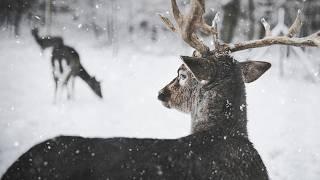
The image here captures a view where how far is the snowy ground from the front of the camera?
6691mm

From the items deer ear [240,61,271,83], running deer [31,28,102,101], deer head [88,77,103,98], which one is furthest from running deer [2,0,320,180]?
running deer [31,28,102,101]

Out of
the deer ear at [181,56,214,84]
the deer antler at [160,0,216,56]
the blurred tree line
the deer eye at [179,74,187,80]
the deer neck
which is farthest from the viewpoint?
the blurred tree line

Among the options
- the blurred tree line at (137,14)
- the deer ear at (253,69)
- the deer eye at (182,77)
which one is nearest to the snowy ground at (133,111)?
the deer ear at (253,69)

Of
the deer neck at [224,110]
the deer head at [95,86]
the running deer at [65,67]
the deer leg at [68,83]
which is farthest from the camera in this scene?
the running deer at [65,67]

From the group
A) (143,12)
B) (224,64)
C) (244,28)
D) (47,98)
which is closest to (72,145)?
(224,64)

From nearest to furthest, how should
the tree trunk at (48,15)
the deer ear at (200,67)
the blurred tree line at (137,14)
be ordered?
the deer ear at (200,67), the blurred tree line at (137,14), the tree trunk at (48,15)

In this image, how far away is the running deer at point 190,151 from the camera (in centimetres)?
264

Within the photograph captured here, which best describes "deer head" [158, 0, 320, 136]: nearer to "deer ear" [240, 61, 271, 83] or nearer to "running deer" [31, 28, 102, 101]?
"deer ear" [240, 61, 271, 83]

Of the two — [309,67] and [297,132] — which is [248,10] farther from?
[297,132]

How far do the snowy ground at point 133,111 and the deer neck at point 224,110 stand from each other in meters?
2.71

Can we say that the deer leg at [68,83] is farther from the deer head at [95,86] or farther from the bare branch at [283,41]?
the bare branch at [283,41]

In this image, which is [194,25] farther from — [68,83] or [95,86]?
[68,83]

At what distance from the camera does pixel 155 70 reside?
1399 cm

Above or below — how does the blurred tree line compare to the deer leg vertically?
above
